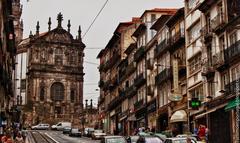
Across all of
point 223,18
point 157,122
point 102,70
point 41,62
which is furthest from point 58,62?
point 223,18

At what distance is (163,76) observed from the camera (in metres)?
52.6

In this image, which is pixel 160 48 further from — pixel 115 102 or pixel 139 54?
pixel 115 102

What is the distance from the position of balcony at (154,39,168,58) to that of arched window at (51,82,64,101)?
199ft

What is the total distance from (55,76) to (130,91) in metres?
48.8

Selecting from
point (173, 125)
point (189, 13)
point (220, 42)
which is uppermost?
point (189, 13)

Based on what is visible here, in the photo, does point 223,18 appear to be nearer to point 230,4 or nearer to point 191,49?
point 230,4

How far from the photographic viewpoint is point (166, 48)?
52.2m

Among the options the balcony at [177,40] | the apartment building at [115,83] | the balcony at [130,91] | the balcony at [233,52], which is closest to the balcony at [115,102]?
the apartment building at [115,83]

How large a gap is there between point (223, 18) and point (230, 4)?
1.16 m

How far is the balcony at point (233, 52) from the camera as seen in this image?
3534 centimetres

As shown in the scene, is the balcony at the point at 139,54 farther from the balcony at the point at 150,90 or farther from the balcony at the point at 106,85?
the balcony at the point at 106,85

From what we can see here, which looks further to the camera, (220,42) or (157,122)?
(157,122)

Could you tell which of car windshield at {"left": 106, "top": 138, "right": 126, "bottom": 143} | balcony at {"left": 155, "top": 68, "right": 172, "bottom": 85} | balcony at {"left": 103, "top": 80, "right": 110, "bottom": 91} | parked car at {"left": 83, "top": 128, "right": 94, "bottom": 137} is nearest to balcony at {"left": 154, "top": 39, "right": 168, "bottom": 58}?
balcony at {"left": 155, "top": 68, "right": 172, "bottom": 85}

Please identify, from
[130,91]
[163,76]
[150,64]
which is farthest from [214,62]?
[130,91]
